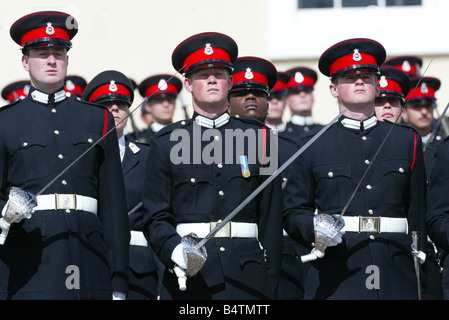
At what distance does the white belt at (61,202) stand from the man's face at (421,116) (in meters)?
4.25

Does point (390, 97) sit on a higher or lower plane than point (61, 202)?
higher

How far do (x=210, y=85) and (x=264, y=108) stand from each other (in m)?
1.74

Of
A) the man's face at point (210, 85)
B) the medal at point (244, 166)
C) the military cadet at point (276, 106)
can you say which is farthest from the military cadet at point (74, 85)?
the medal at point (244, 166)

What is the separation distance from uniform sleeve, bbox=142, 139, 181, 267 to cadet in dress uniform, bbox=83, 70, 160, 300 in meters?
1.37

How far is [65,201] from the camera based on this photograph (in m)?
8.10

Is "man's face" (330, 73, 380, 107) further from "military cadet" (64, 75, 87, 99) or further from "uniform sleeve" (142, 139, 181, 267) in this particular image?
"military cadet" (64, 75, 87, 99)

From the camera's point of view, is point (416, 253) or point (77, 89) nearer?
point (416, 253)

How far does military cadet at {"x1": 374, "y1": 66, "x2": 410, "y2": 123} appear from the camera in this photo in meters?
10.6

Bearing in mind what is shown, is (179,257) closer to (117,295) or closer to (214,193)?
(117,295)

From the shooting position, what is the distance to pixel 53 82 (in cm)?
829

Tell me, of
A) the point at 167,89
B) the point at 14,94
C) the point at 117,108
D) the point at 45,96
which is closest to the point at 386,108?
the point at 117,108

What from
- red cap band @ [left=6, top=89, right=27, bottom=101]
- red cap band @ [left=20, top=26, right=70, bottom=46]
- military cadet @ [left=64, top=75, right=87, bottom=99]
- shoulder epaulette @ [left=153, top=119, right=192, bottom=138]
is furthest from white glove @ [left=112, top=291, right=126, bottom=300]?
red cap band @ [left=6, top=89, right=27, bottom=101]

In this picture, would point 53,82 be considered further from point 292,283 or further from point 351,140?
point 292,283

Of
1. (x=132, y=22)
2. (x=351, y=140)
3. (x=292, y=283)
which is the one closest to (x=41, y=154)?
(x=351, y=140)
